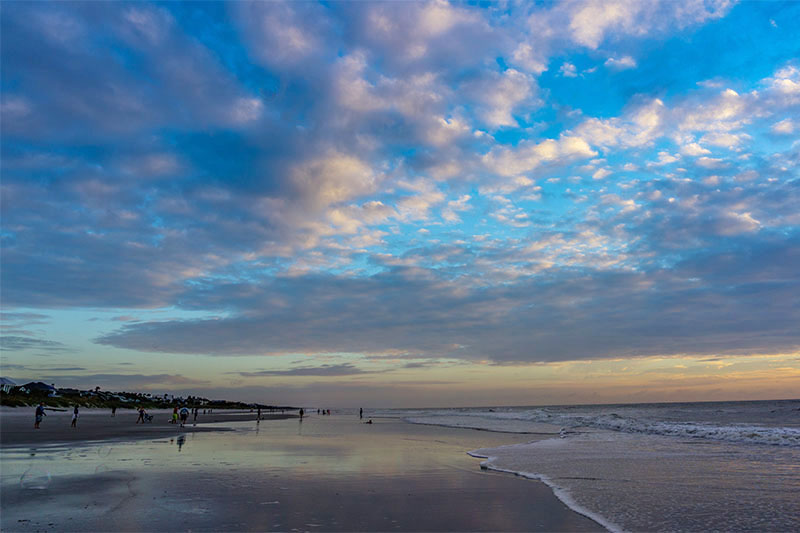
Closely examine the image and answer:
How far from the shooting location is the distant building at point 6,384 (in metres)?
75.3

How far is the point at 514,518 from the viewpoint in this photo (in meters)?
11.4

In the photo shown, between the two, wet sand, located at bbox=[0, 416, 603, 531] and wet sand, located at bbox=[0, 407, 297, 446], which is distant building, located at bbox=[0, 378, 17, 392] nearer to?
wet sand, located at bbox=[0, 407, 297, 446]

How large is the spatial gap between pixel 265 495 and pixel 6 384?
285ft

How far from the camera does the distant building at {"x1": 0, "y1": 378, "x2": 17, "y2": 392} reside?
75.3 metres

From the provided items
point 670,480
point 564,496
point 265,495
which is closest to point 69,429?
point 265,495

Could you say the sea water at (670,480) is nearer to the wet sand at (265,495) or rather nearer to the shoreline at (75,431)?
the wet sand at (265,495)

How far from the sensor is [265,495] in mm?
13445

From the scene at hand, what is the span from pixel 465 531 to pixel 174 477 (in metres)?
10.6

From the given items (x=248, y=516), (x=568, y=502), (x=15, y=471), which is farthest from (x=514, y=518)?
(x=15, y=471)

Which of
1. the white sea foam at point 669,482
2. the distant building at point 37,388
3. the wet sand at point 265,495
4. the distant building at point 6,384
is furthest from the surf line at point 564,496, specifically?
the distant building at point 37,388

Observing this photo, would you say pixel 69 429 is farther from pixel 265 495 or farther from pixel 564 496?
pixel 564 496

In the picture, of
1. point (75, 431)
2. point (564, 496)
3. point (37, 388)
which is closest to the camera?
point (564, 496)

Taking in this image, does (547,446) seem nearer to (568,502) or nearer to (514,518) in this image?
(568,502)

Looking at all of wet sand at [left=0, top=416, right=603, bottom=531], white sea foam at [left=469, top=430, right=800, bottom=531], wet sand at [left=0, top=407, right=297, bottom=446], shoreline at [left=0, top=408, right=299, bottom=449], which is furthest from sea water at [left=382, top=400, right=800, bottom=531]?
wet sand at [left=0, top=407, right=297, bottom=446]
